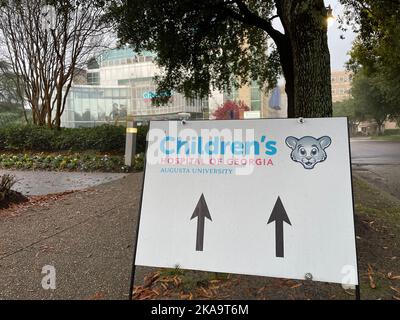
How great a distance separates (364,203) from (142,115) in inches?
2506

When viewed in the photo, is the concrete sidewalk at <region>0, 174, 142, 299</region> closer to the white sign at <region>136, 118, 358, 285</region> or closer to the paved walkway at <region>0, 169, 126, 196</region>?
the white sign at <region>136, 118, 358, 285</region>

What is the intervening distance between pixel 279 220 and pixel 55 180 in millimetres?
8752

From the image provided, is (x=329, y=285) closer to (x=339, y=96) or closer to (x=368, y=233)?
(x=368, y=233)

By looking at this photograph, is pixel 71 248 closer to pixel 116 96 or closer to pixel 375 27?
pixel 375 27

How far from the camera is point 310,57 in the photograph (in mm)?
4457

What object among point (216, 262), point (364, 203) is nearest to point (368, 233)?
point (364, 203)

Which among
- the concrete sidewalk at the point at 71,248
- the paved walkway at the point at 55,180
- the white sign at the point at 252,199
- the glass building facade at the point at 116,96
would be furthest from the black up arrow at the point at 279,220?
the glass building facade at the point at 116,96

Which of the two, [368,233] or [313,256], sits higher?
[313,256]

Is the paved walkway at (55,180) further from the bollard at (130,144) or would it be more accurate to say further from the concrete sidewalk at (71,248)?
the concrete sidewalk at (71,248)

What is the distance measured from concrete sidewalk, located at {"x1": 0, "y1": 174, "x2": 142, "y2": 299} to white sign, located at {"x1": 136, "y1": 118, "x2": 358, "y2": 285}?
3.18 feet

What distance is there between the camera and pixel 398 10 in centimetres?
745

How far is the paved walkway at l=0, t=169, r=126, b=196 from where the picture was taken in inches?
336

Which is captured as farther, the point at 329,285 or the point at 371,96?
the point at 371,96

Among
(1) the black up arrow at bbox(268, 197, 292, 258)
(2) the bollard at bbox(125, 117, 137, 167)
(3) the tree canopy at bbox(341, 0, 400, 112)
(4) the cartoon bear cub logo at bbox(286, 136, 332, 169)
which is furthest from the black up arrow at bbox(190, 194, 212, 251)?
(2) the bollard at bbox(125, 117, 137, 167)
